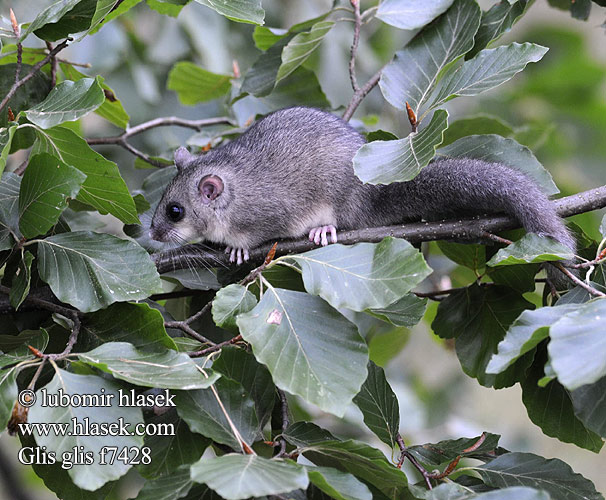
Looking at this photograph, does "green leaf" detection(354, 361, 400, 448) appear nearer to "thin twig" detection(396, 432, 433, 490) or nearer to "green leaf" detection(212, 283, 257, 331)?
"thin twig" detection(396, 432, 433, 490)

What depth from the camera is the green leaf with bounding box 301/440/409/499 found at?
1.25 m

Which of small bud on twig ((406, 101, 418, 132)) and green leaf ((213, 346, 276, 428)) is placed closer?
green leaf ((213, 346, 276, 428))

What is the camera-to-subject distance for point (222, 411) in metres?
1.31

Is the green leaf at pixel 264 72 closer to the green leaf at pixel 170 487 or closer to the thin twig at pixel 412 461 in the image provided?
the thin twig at pixel 412 461

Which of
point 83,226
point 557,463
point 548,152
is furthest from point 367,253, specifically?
point 548,152

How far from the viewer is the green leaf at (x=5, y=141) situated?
1.34 meters

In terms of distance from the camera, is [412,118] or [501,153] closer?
[412,118]

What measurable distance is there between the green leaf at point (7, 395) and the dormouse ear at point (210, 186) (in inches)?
44.7

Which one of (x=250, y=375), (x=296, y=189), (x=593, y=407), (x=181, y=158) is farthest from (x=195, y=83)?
(x=593, y=407)

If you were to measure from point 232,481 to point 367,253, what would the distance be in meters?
0.51

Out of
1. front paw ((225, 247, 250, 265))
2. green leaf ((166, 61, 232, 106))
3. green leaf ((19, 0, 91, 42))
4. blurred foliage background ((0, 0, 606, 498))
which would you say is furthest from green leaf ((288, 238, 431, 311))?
green leaf ((166, 61, 232, 106))

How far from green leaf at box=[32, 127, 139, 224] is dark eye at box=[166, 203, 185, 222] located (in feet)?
2.33

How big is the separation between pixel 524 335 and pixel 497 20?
3.31ft

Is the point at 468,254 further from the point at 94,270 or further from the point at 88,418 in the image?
the point at 88,418
